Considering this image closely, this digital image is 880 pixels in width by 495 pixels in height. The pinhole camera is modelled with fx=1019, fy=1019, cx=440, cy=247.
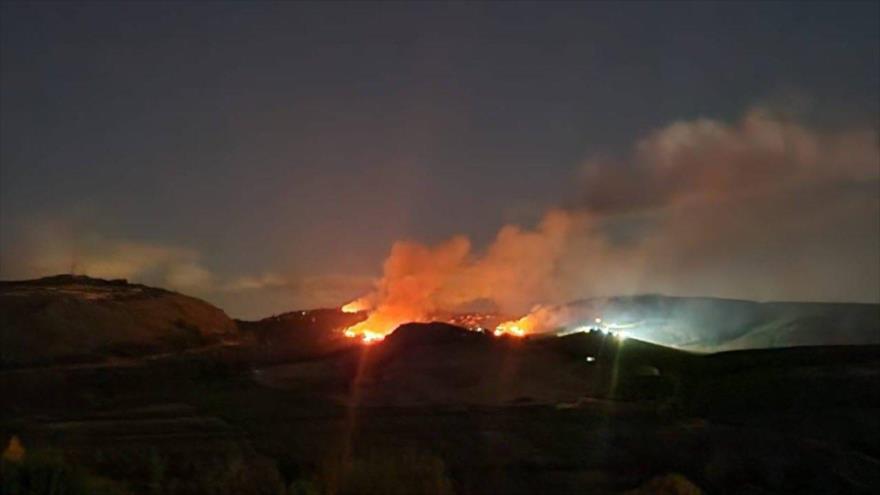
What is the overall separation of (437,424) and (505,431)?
1.44 meters

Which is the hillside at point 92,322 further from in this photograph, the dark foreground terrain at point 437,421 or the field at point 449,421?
the field at point 449,421

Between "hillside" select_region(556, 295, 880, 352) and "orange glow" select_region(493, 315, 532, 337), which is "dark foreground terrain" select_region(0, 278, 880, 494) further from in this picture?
"orange glow" select_region(493, 315, 532, 337)

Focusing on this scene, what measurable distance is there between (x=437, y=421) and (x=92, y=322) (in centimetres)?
1003

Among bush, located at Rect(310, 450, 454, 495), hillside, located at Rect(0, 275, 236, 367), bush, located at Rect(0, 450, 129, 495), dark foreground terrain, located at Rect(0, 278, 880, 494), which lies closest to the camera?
bush, located at Rect(0, 450, 129, 495)

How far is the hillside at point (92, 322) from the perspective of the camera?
79.3 feet

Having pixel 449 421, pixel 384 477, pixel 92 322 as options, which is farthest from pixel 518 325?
pixel 384 477

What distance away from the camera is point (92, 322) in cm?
2600

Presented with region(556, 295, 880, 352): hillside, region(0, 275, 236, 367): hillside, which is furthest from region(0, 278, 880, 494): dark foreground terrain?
region(556, 295, 880, 352): hillside

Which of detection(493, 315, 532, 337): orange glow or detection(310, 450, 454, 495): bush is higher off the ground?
detection(493, 315, 532, 337): orange glow

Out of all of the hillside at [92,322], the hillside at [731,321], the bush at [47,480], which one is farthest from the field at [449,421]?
the hillside at [731,321]

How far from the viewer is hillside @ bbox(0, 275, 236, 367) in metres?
24.2

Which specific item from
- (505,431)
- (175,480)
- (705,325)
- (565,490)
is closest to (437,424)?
(505,431)

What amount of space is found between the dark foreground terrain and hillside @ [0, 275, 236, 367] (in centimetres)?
72

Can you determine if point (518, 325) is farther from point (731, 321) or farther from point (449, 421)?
point (449, 421)
